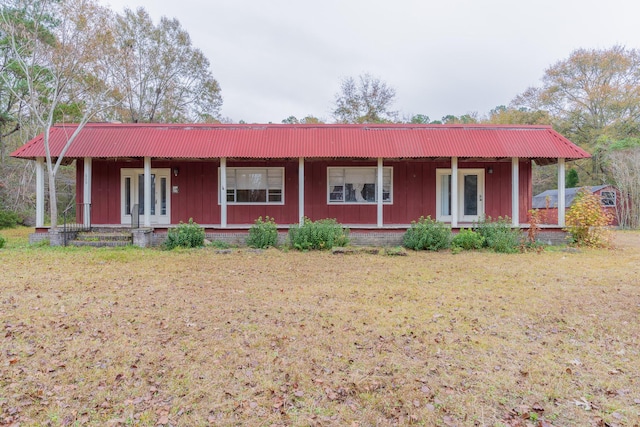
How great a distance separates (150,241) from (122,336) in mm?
7514

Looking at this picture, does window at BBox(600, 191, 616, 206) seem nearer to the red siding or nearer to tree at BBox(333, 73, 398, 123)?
the red siding

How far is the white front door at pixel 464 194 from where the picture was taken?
41.8ft

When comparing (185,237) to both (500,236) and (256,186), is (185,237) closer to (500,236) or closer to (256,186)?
(256,186)

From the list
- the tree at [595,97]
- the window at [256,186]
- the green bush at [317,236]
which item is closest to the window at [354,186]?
the window at [256,186]

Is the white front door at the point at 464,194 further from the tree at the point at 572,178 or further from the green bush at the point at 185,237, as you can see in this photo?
Result: the tree at the point at 572,178

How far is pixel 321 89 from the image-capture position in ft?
105

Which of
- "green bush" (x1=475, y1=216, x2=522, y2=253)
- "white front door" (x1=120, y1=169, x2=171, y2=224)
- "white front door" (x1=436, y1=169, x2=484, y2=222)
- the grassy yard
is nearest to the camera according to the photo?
the grassy yard

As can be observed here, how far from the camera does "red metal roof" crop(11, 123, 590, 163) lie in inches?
436

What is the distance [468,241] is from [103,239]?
10610mm

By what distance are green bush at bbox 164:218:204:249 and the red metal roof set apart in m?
2.21

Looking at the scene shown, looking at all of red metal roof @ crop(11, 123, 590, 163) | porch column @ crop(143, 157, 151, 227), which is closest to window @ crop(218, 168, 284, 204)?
red metal roof @ crop(11, 123, 590, 163)

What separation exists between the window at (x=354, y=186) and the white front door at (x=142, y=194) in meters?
5.69

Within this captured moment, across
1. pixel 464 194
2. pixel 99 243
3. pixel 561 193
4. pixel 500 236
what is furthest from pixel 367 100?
pixel 99 243

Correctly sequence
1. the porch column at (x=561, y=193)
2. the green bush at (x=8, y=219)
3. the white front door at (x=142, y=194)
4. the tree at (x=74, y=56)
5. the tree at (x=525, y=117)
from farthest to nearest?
the tree at (x=525, y=117) → the green bush at (x=8, y=219) → the white front door at (x=142, y=194) → the porch column at (x=561, y=193) → the tree at (x=74, y=56)
